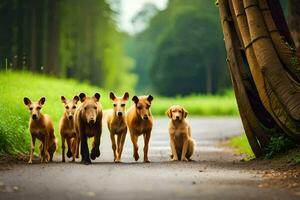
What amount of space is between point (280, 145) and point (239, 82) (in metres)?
1.84

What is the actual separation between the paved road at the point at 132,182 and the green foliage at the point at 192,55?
239 feet

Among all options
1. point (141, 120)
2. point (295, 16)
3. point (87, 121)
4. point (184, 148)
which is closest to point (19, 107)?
point (141, 120)

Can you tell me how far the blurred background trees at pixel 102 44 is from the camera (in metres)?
45.5

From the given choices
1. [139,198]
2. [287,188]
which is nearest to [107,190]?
[139,198]

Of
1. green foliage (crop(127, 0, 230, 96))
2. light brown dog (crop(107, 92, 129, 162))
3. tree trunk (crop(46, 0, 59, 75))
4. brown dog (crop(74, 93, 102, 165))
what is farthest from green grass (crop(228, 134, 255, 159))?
green foliage (crop(127, 0, 230, 96))

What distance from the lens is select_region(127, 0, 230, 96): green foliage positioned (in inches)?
3516

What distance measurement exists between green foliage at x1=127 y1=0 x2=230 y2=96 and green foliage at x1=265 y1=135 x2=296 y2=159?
2770 inches

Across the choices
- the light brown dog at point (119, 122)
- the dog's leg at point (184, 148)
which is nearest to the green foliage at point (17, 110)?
the light brown dog at point (119, 122)

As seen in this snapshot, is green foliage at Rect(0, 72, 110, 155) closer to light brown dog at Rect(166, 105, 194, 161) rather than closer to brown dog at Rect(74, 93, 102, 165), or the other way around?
brown dog at Rect(74, 93, 102, 165)

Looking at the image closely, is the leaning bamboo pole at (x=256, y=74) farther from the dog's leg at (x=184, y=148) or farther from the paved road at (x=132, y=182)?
the dog's leg at (x=184, y=148)

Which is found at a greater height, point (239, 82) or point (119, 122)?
point (239, 82)

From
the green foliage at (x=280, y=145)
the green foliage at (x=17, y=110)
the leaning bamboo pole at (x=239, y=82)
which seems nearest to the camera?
the green foliage at (x=280, y=145)

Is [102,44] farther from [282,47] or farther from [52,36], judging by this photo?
[282,47]

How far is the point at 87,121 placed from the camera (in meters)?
16.1
